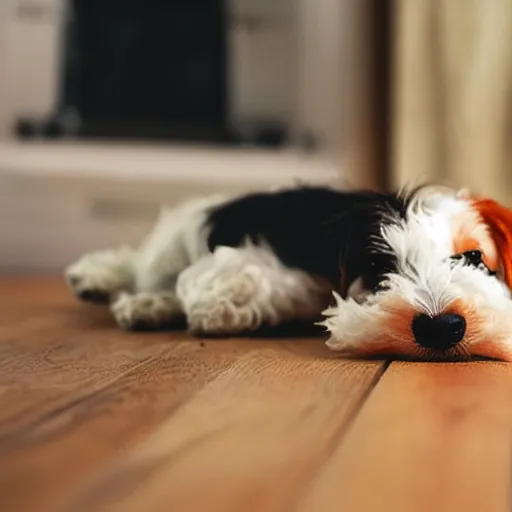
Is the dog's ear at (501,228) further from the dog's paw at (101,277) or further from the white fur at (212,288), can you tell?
the dog's paw at (101,277)

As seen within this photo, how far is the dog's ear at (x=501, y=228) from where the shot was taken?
1371mm

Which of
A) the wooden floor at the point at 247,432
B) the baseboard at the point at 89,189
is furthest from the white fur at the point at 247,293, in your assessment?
the baseboard at the point at 89,189

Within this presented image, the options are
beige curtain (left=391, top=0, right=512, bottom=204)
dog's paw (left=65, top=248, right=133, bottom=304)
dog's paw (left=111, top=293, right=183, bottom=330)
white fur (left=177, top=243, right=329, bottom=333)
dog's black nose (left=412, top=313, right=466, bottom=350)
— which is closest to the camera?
dog's black nose (left=412, top=313, right=466, bottom=350)

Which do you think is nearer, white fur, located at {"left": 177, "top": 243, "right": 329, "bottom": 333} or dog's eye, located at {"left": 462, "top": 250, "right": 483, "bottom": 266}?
dog's eye, located at {"left": 462, "top": 250, "right": 483, "bottom": 266}

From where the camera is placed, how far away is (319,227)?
60.6 inches

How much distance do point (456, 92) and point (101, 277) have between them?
2000 mm

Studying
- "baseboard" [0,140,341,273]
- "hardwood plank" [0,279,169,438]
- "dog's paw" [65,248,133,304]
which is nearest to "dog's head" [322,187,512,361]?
"hardwood plank" [0,279,169,438]

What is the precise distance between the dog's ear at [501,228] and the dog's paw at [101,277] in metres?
0.92

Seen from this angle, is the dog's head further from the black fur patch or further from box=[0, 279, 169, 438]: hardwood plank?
box=[0, 279, 169, 438]: hardwood plank

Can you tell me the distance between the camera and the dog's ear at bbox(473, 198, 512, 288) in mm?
1371

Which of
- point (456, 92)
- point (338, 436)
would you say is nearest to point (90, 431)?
point (338, 436)

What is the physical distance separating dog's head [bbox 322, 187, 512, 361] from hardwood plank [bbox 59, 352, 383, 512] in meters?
0.08

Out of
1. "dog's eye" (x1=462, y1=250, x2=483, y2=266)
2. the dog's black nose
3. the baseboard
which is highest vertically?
"dog's eye" (x1=462, y1=250, x2=483, y2=266)

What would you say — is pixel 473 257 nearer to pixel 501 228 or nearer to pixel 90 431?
pixel 501 228
